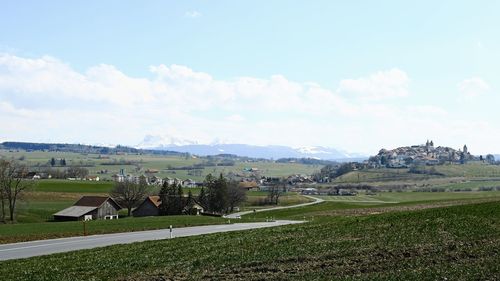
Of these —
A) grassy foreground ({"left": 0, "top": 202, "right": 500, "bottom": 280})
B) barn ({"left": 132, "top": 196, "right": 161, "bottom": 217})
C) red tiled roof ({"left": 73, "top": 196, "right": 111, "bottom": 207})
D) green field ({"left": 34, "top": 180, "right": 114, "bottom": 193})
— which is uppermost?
grassy foreground ({"left": 0, "top": 202, "right": 500, "bottom": 280})

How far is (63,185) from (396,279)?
501 ft

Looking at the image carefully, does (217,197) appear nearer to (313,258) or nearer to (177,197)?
(177,197)

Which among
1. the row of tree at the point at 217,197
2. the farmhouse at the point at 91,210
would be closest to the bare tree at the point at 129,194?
the farmhouse at the point at 91,210

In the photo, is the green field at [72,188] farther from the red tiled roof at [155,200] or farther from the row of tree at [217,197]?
the row of tree at [217,197]

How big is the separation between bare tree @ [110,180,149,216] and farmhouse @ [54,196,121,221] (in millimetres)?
5960

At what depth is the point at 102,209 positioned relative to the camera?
106m

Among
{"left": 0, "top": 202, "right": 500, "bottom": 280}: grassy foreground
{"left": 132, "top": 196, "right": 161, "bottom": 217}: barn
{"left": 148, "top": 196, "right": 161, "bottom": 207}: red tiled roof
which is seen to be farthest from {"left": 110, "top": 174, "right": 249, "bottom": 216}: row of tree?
{"left": 0, "top": 202, "right": 500, "bottom": 280}: grassy foreground

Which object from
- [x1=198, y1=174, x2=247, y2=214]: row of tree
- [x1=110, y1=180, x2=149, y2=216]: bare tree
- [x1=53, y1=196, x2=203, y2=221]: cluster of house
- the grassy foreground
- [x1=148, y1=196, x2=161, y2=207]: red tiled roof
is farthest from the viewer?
[x1=110, y1=180, x2=149, y2=216]: bare tree

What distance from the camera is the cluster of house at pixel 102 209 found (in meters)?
99.8

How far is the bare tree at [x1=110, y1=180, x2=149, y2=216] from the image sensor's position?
119125 millimetres

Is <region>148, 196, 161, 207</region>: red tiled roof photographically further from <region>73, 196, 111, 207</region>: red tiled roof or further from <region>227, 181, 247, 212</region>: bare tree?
<region>227, 181, 247, 212</region>: bare tree

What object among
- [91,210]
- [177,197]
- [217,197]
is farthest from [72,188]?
[217,197]

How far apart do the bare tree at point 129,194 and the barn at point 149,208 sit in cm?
304

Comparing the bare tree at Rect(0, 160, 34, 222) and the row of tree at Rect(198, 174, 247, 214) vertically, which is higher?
the bare tree at Rect(0, 160, 34, 222)
